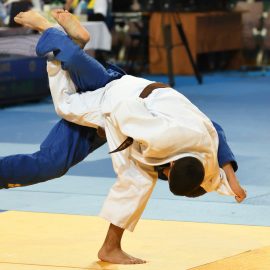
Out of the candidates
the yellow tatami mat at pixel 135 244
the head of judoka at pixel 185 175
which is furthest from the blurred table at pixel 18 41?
the head of judoka at pixel 185 175

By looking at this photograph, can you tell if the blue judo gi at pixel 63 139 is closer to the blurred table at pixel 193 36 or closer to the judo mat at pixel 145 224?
the judo mat at pixel 145 224

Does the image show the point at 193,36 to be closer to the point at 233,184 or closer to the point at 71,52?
the point at 71,52

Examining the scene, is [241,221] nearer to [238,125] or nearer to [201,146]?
[201,146]

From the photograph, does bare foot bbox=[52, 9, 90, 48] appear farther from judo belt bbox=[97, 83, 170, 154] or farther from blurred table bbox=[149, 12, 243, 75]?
blurred table bbox=[149, 12, 243, 75]

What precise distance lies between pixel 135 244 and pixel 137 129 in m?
0.92

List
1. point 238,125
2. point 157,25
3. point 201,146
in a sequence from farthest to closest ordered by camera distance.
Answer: point 157,25, point 238,125, point 201,146

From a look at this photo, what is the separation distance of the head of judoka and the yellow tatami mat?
417mm

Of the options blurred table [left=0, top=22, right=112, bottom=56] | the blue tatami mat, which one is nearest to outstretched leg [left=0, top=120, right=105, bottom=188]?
the blue tatami mat

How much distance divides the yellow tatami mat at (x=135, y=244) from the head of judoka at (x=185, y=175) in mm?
417

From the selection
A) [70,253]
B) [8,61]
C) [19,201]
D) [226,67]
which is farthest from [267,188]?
[226,67]

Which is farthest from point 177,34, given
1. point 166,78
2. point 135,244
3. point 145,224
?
point 135,244

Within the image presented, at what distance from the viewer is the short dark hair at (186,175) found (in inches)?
156

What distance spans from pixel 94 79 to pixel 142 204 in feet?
1.98

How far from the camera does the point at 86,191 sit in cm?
630
